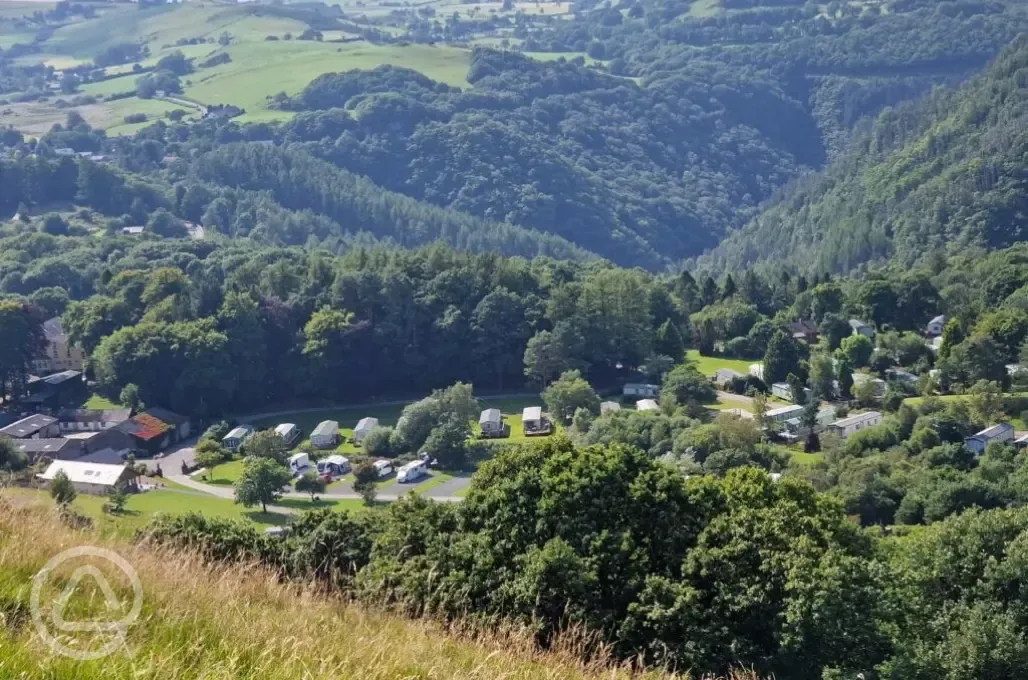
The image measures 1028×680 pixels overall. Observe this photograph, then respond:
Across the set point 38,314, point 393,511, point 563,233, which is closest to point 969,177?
point 563,233

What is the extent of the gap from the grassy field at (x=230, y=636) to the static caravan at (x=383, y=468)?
103 feet

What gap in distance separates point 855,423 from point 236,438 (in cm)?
2179

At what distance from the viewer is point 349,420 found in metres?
48.6

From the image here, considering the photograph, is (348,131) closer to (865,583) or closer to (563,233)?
(563,233)

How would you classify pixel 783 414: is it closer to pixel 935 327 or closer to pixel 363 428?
pixel 363 428

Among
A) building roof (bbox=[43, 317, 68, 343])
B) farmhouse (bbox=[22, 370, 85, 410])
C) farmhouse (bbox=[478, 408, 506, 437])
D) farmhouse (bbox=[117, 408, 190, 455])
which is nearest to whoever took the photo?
farmhouse (bbox=[478, 408, 506, 437])

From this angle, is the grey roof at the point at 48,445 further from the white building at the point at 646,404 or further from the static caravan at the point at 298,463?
the white building at the point at 646,404

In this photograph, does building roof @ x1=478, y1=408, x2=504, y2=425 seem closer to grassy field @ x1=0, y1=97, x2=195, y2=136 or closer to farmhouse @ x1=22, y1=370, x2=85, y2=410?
farmhouse @ x1=22, y1=370, x2=85, y2=410

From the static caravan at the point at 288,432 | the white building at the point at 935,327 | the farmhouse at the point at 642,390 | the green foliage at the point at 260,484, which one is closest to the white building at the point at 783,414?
the farmhouse at the point at 642,390

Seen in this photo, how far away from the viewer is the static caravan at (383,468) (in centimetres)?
3941

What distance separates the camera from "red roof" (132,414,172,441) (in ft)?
151

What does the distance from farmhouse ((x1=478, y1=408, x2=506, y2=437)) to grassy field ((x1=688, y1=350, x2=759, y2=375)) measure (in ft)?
31.2

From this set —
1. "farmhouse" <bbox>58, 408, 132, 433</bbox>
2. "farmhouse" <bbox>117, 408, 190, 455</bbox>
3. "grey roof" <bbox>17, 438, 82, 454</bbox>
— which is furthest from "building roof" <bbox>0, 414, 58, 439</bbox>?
"farmhouse" <bbox>117, 408, 190, 455</bbox>

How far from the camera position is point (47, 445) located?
43.6 m
